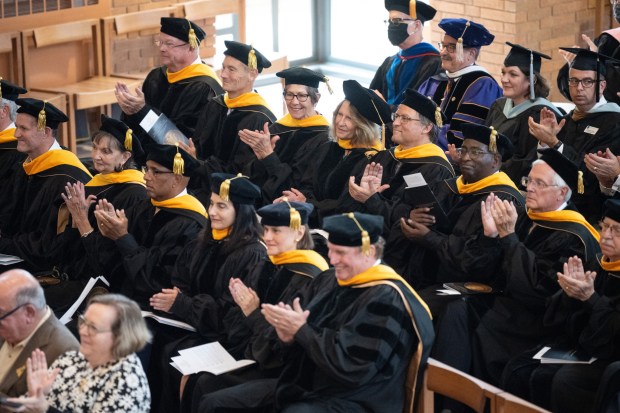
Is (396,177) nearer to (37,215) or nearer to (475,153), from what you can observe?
(475,153)

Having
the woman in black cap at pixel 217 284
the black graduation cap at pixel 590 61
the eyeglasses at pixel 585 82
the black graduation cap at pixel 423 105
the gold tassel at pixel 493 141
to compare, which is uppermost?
the black graduation cap at pixel 590 61

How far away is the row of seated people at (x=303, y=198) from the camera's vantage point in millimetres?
6668

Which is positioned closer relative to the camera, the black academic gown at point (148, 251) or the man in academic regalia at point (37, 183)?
the black academic gown at point (148, 251)

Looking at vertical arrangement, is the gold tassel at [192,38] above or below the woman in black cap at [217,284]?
above

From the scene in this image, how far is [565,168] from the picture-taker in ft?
21.6

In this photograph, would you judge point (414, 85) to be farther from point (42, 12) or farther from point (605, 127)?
point (42, 12)

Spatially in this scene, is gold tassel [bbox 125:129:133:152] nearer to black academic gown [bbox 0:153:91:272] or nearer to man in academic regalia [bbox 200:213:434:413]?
black academic gown [bbox 0:153:91:272]

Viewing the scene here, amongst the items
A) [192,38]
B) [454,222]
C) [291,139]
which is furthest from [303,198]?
[192,38]

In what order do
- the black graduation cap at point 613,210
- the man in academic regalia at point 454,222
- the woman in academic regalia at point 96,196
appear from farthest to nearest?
1. the woman in academic regalia at point 96,196
2. the man in academic regalia at point 454,222
3. the black graduation cap at point 613,210

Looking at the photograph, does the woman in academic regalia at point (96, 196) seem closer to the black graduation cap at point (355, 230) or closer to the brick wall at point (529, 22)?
the black graduation cap at point (355, 230)

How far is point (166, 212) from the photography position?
744 cm

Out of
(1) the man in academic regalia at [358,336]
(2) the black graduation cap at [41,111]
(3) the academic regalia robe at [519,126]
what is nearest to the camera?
(1) the man in academic regalia at [358,336]

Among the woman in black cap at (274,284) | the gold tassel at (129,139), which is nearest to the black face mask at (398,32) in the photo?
the gold tassel at (129,139)

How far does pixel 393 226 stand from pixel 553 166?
1194 mm
